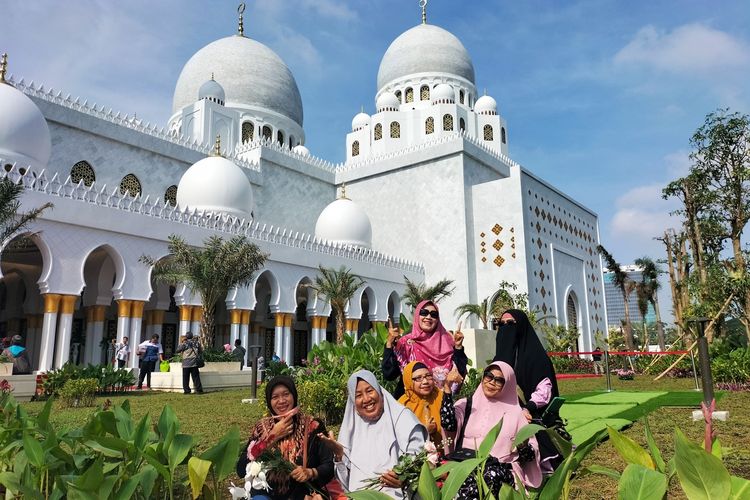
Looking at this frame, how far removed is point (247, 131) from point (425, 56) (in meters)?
11.1

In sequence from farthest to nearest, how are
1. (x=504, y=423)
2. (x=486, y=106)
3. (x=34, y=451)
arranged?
(x=486, y=106) → (x=504, y=423) → (x=34, y=451)

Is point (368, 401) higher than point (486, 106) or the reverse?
the reverse

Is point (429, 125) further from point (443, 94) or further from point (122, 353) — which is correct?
point (122, 353)

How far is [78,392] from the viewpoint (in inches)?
344

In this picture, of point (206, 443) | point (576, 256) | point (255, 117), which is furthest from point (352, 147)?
point (206, 443)

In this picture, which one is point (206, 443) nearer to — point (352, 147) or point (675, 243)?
point (675, 243)

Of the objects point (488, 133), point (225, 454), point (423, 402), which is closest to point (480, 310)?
point (488, 133)

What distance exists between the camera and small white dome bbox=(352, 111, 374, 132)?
31.0 m

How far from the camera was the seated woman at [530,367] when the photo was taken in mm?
3385

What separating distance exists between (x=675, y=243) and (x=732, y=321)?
11.6 ft

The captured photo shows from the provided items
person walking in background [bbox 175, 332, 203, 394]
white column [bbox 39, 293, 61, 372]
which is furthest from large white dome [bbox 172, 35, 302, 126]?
person walking in background [bbox 175, 332, 203, 394]

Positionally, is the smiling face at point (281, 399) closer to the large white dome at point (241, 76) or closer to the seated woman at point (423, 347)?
the seated woman at point (423, 347)

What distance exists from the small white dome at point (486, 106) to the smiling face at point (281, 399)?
29181 millimetres

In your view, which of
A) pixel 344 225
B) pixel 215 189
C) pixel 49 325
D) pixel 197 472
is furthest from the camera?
pixel 344 225
